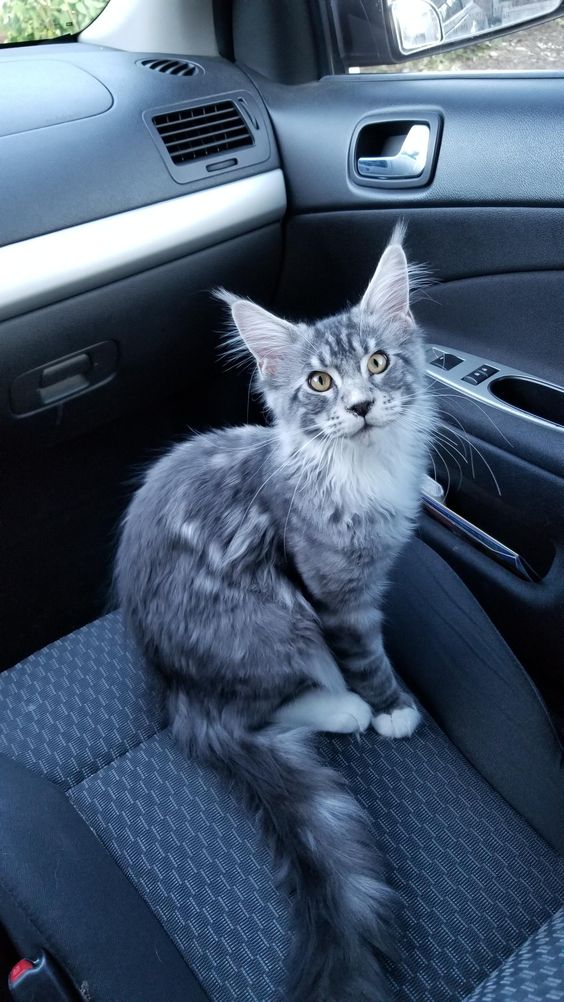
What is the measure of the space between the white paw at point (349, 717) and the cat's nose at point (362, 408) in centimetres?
51

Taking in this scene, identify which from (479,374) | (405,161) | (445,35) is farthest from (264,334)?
(445,35)

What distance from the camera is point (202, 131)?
5.90ft

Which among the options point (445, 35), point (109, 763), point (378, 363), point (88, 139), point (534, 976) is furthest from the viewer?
point (445, 35)

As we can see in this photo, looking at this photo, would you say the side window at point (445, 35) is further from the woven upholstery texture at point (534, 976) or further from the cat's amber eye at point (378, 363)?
the woven upholstery texture at point (534, 976)

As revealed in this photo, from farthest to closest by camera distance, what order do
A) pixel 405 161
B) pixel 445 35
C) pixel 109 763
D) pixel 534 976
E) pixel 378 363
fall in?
→ pixel 445 35 → pixel 405 161 → pixel 378 363 → pixel 109 763 → pixel 534 976

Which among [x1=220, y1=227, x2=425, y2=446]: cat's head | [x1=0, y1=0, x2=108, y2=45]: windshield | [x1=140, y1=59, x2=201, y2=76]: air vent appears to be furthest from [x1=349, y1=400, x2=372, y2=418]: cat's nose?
[x1=0, y1=0, x2=108, y2=45]: windshield

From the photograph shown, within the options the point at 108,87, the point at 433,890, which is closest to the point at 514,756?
the point at 433,890

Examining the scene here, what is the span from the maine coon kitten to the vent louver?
0.56 meters

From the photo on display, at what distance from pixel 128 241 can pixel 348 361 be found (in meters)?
0.60

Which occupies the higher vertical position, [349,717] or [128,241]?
[128,241]

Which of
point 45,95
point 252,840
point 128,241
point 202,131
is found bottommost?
point 252,840

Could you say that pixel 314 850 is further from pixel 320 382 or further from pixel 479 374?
pixel 479 374

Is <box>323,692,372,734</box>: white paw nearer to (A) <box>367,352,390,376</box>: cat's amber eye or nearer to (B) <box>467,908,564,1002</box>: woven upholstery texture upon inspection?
(B) <box>467,908,564,1002</box>: woven upholstery texture

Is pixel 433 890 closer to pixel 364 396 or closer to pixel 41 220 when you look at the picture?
pixel 364 396
